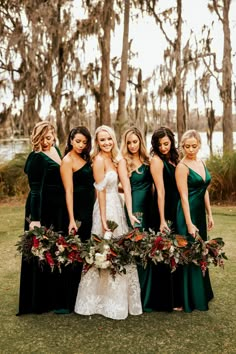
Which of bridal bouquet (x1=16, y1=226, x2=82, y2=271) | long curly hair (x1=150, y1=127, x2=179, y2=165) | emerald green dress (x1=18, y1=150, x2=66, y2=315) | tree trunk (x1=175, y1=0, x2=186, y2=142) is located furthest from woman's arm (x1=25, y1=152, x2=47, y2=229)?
tree trunk (x1=175, y1=0, x2=186, y2=142)

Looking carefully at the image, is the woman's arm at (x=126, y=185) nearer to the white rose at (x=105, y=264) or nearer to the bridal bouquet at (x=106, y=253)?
the bridal bouquet at (x=106, y=253)

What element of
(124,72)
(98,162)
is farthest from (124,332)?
(124,72)

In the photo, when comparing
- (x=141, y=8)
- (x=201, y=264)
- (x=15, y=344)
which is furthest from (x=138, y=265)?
(x=141, y=8)

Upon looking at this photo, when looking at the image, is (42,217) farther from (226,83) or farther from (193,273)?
(226,83)

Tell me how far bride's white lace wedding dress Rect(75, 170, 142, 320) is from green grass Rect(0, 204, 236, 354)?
81 mm

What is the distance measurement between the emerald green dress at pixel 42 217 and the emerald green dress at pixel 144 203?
21.9 inches

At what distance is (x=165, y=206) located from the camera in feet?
11.3

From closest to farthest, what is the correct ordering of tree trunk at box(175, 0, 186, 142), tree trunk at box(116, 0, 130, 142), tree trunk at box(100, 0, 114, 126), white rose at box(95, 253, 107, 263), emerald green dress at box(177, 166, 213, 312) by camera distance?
1. white rose at box(95, 253, 107, 263)
2. emerald green dress at box(177, 166, 213, 312)
3. tree trunk at box(100, 0, 114, 126)
4. tree trunk at box(116, 0, 130, 142)
5. tree trunk at box(175, 0, 186, 142)

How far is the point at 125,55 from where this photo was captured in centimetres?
1235

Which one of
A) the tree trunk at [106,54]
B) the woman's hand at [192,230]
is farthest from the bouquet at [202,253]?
the tree trunk at [106,54]

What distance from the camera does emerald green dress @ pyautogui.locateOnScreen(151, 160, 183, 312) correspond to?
11.2ft

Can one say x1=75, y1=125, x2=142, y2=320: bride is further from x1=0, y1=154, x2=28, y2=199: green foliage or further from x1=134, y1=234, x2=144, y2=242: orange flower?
x1=0, y1=154, x2=28, y2=199: green foliage

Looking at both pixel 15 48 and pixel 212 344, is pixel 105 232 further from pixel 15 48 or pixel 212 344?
pixel 15 48

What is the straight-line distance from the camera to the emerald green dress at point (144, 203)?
3.41 metres
